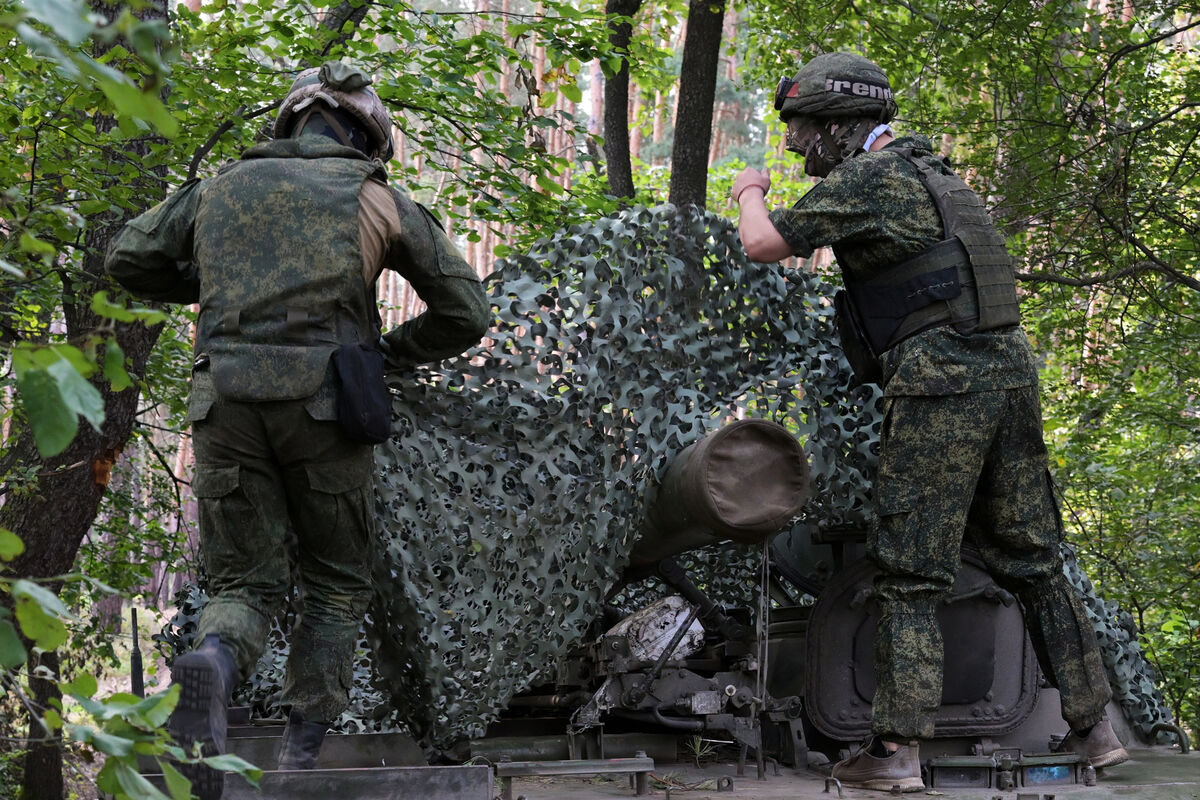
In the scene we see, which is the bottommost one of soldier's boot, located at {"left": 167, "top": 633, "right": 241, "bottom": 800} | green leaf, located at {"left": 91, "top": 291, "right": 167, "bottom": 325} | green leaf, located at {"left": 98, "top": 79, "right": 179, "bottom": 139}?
soldier's boot, located at {"left": 167, "top": 633, "right": 241, "bottom": 800}

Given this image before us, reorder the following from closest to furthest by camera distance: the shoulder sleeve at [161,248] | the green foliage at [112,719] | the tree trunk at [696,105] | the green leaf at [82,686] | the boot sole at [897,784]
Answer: the green foliage at [112,719], the green leaf at [82,686], the shoulder sleeve at [161,248], the boot sole at [897,784], the tree trunk at [696,105]

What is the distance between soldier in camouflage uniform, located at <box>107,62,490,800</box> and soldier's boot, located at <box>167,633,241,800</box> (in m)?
0.26

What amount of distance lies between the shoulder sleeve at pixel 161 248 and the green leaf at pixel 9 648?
2.47m

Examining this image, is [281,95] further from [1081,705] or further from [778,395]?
[1081,705]

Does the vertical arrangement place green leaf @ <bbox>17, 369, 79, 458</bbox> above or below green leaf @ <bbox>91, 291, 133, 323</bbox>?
below

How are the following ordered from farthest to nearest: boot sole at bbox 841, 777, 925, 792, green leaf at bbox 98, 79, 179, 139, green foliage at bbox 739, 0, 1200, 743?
green foliage at bbox 739, 0, 1200, 743 < boot sole at bbox 841, 777, 925, 792 < green leaf at bbox 98, 79, 179, 139

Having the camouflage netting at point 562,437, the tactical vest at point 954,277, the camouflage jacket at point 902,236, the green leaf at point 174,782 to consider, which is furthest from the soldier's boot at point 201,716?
the tactical vest at point 954,277

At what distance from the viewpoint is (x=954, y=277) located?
484cm

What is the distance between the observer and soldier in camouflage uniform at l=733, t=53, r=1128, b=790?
4.80 m

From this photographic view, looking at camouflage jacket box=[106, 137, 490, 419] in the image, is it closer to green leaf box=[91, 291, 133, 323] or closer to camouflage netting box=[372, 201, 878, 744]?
camouflage netting box=[372, 201, 878, 744]

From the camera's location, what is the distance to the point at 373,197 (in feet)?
13.8

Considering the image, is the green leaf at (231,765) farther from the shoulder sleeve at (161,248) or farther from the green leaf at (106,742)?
the shoulder sleeve at (161,248)

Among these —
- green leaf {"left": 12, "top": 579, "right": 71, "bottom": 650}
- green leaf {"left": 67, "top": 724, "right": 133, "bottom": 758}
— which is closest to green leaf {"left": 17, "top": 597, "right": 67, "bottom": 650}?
green leaf {"left": 12, "top": 579, "right": 71, "bottom": 650}

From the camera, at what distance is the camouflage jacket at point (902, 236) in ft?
15.8
